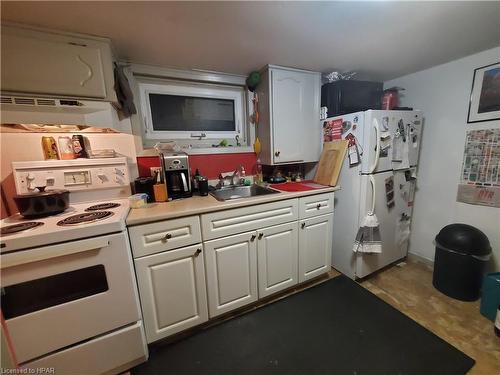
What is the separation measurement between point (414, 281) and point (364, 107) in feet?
5.73

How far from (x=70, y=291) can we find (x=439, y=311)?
2.50 metres

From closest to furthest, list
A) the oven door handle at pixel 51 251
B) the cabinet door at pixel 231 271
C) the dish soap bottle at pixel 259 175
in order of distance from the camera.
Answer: the oven door handle at pixel 51 251 → the cabinet door at pixel 231 271 → the dish soap bottle at pixel 259 175

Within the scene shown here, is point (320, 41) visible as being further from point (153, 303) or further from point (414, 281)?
point (414, 281)

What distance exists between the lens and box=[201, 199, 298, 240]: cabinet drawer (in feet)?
4.47

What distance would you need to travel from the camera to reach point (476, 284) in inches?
64.4

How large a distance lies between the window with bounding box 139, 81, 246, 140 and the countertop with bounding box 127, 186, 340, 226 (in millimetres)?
707

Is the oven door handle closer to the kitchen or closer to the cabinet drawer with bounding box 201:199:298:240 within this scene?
the kitchen

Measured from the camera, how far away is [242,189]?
2000mm

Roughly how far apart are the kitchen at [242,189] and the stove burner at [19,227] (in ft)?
0.06

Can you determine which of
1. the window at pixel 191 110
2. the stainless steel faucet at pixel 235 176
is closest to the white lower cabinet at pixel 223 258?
the stainless steel faucet at pixel 235 176

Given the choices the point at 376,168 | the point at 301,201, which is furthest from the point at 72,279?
the point at 376,168

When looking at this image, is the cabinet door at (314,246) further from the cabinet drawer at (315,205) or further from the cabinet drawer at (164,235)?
the cabinet drawer at (164,235)

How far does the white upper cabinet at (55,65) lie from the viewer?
41.1 inches

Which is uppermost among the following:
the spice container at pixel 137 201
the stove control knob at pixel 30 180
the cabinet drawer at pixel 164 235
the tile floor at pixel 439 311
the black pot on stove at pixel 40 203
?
the stove control knob at pixel 30 180
